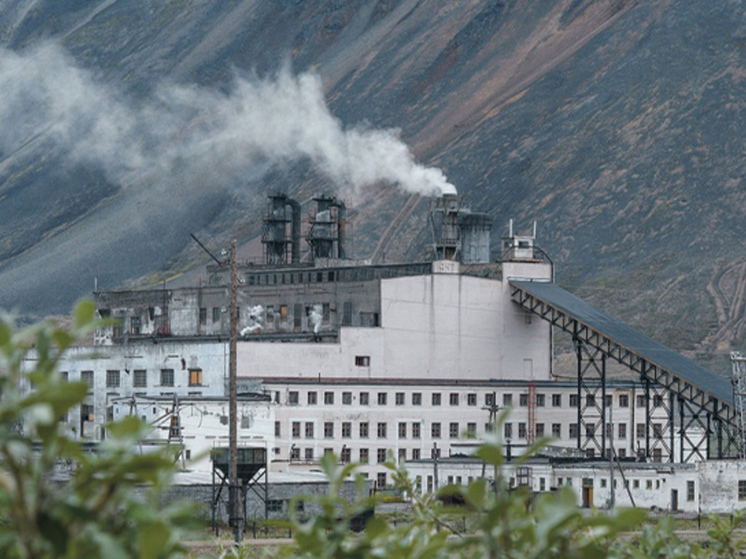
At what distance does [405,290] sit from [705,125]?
104 m

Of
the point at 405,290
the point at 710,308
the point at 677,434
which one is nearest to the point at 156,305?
the point at 405,290

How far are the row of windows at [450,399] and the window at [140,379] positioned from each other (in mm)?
7942

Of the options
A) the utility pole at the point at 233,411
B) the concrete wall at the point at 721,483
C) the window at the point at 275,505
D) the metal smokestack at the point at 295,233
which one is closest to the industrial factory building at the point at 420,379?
the concrete wall at the point at 721,483

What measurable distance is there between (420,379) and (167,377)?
13.2 m

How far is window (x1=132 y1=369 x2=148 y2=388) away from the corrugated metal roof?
→ 21307 mm

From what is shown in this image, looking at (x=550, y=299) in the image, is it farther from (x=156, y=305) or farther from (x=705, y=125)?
(x=705, y=125)

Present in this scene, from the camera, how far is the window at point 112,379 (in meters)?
85.8

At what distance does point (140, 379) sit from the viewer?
8500 cm

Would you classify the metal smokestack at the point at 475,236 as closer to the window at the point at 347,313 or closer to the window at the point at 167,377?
the window at the point at 347,313

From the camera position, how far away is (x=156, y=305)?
Result: 107625mm

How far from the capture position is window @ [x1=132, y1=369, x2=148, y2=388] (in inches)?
3337

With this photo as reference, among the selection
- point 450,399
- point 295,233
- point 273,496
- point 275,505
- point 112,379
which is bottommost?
point 275,505

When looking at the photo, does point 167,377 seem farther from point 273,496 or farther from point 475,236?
point 475,236

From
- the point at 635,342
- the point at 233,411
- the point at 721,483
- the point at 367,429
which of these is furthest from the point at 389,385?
the point at 233,411
